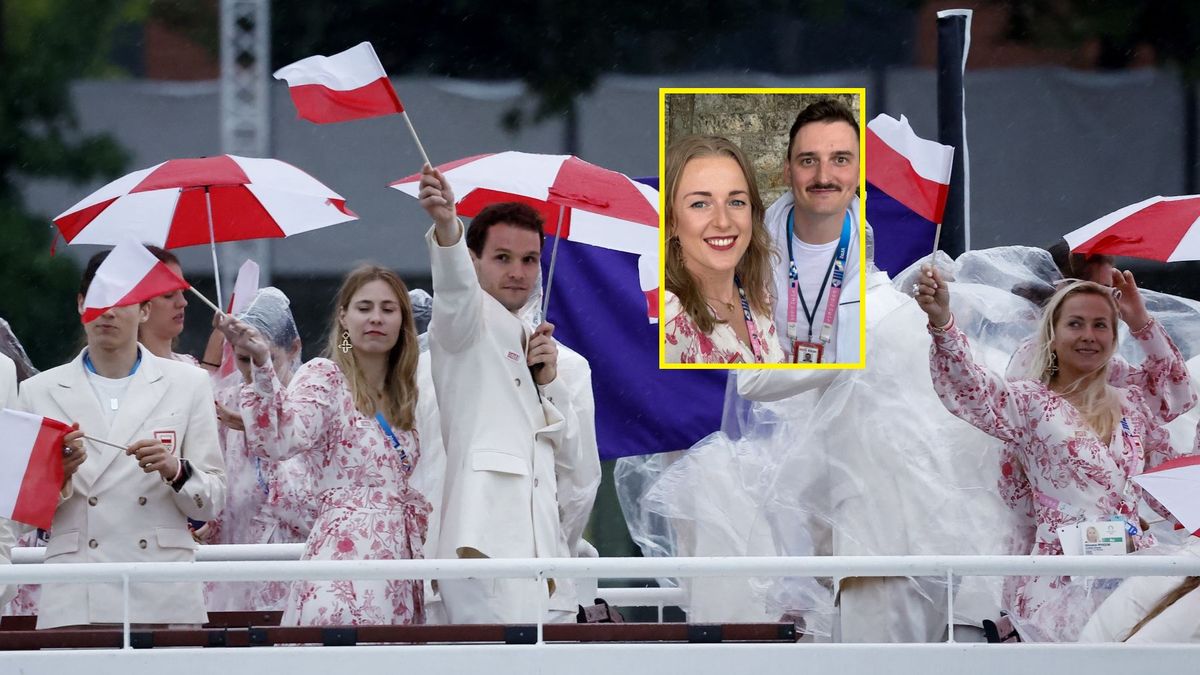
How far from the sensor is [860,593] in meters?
5.70

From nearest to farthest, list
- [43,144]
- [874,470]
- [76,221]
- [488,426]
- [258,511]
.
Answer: [488,426], [874,470], [76,221], [258,511], [43,144]

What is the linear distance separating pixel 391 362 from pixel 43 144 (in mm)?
7172

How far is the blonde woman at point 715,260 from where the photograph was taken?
5.34 metres

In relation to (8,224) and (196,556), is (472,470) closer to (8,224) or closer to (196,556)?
(196,556)

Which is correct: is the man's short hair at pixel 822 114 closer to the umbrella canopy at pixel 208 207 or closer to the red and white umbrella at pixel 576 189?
the red and white umbrella at pixel 576 189

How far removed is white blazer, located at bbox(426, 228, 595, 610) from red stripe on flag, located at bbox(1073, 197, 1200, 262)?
155 cm

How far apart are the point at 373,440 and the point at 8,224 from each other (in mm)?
7222

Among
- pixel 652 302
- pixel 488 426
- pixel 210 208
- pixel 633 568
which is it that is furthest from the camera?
pixel 652 302

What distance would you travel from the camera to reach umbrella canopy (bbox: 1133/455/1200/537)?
4.88 metres

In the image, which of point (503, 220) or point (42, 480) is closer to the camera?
point (42, 480)

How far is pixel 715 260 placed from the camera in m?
5.43

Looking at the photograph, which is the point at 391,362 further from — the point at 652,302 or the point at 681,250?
the point at 652,302

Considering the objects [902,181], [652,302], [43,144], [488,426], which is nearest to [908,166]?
[902,181]

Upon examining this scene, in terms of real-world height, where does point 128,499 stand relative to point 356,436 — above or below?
below
